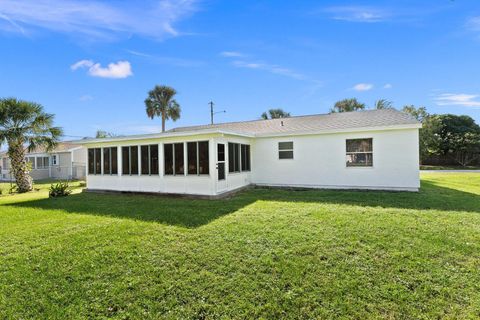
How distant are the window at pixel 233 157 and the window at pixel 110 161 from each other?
5518 millimetres

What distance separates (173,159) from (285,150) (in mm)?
5417

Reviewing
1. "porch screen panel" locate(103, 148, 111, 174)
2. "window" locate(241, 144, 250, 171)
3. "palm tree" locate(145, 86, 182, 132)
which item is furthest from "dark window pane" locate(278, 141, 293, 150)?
"palm tree" locate(145, 86, 182, 132)

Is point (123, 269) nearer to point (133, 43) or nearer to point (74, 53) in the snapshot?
point (133, 43)

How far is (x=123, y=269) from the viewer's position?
13.6 feet

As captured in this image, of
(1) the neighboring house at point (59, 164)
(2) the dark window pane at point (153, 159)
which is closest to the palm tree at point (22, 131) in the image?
(1) the neighboring house at point (59, 164)

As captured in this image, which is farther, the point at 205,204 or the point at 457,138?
the point at 457,138

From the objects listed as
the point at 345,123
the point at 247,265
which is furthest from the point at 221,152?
the point at 247,265

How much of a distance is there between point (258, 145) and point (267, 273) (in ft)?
29.7

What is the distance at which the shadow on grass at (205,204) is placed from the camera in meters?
6.88

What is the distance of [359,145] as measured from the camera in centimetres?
1070

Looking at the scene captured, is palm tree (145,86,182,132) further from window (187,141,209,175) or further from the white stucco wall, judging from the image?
window (187,141,209,175)

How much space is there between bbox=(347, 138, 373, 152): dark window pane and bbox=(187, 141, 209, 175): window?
20.9ft

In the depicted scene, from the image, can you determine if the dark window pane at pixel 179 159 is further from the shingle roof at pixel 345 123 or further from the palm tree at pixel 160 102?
the palm tree at pixel 160 102

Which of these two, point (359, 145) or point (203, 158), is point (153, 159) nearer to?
point (203, 158)
